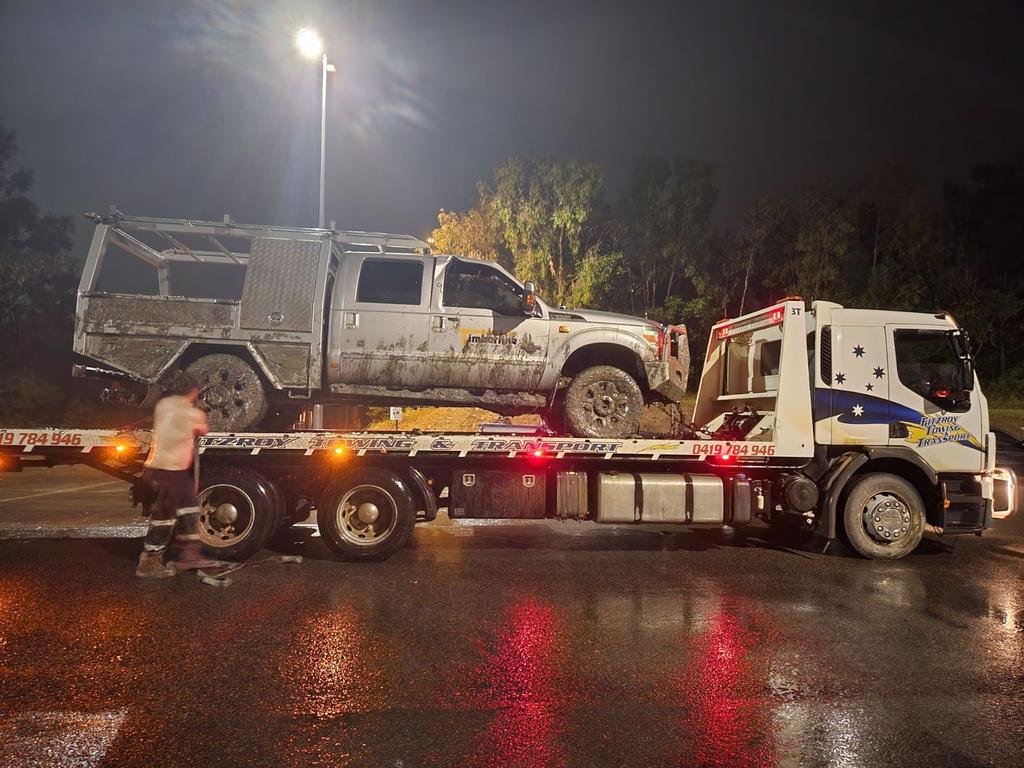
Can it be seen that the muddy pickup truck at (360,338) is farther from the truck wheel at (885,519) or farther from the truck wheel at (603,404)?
the truck wheel at (885,519)

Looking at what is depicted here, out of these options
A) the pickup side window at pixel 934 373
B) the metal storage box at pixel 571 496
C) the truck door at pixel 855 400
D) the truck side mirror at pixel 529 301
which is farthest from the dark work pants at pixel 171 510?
the pickup side window at pixel 934 373

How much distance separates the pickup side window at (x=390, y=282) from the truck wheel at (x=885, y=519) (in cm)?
524

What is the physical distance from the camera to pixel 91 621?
5.23 meters

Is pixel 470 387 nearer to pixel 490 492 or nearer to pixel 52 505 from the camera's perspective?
pixel 490 492

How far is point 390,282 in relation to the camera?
7.61 m

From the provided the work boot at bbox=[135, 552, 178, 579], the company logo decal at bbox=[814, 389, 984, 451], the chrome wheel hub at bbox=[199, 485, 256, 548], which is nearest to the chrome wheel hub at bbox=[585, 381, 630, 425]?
the company logo decal at bbox=[814, 389, 984, 451]

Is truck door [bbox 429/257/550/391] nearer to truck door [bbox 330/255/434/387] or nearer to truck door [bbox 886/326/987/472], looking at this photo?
truck door [bbox 330/255/434/387]

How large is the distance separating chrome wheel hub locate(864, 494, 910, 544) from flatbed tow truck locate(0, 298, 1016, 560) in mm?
15

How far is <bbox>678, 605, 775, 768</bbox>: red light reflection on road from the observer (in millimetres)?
3354

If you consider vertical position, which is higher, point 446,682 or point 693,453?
point 693,453

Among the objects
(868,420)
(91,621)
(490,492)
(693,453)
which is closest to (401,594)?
(490,492)

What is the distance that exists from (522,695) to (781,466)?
4690 mm

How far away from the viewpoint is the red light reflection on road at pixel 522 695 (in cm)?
331

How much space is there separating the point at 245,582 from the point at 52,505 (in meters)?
6.61
